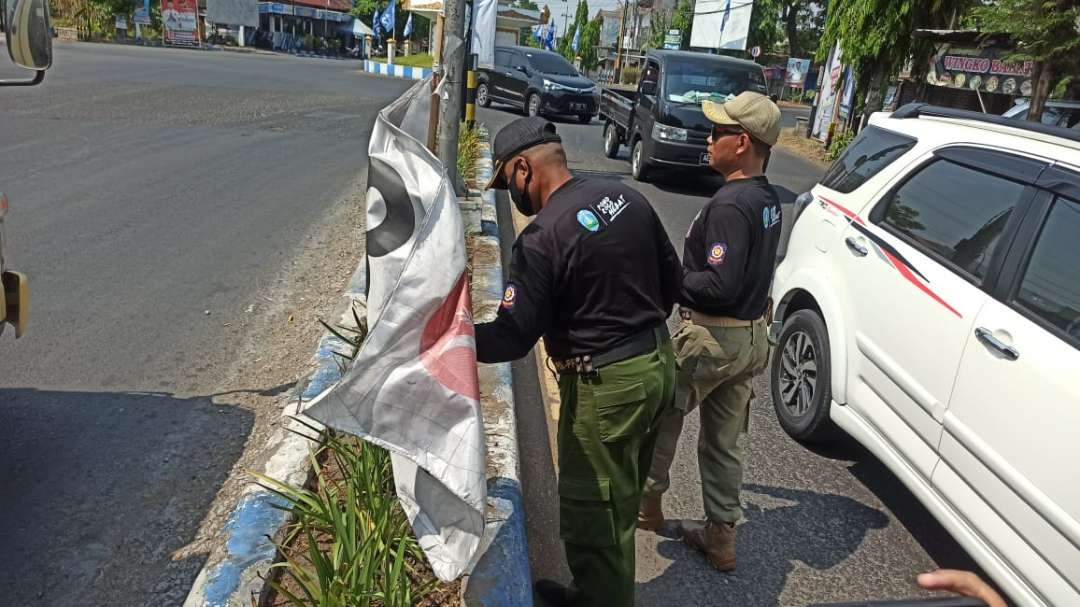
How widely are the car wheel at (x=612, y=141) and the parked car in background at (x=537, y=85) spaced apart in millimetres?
5215

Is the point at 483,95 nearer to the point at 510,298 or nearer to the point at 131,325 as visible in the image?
the point at 131,325

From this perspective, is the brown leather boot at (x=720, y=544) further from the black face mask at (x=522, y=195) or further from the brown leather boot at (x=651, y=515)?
the black face mask at (x=522, y=195)

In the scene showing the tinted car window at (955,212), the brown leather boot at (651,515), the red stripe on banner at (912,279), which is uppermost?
the tinted car window at (955,212)

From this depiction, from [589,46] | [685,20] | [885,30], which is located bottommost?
[885,30]

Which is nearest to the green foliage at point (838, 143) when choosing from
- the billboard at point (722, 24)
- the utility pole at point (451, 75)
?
the utility pole at point (451, 75)

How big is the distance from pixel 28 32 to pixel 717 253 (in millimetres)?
2739

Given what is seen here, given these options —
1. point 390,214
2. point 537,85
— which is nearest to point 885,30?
point 537,85

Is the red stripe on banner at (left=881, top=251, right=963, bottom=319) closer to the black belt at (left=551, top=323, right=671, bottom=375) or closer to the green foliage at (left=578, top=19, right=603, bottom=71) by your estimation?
Answer: the black belt at (left=551, top=323, right=671, bottom=375)

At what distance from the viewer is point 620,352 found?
2449 mm

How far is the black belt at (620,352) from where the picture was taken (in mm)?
2449

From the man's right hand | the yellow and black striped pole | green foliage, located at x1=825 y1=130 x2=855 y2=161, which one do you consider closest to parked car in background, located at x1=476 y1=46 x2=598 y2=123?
green foliage, located at x1=825 y1=130 x2=855 y2=161

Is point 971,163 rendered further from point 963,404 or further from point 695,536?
point 695,536

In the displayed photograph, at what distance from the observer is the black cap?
2.43 metres

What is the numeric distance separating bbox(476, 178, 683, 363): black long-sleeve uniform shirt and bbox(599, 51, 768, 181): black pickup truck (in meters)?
9.72
